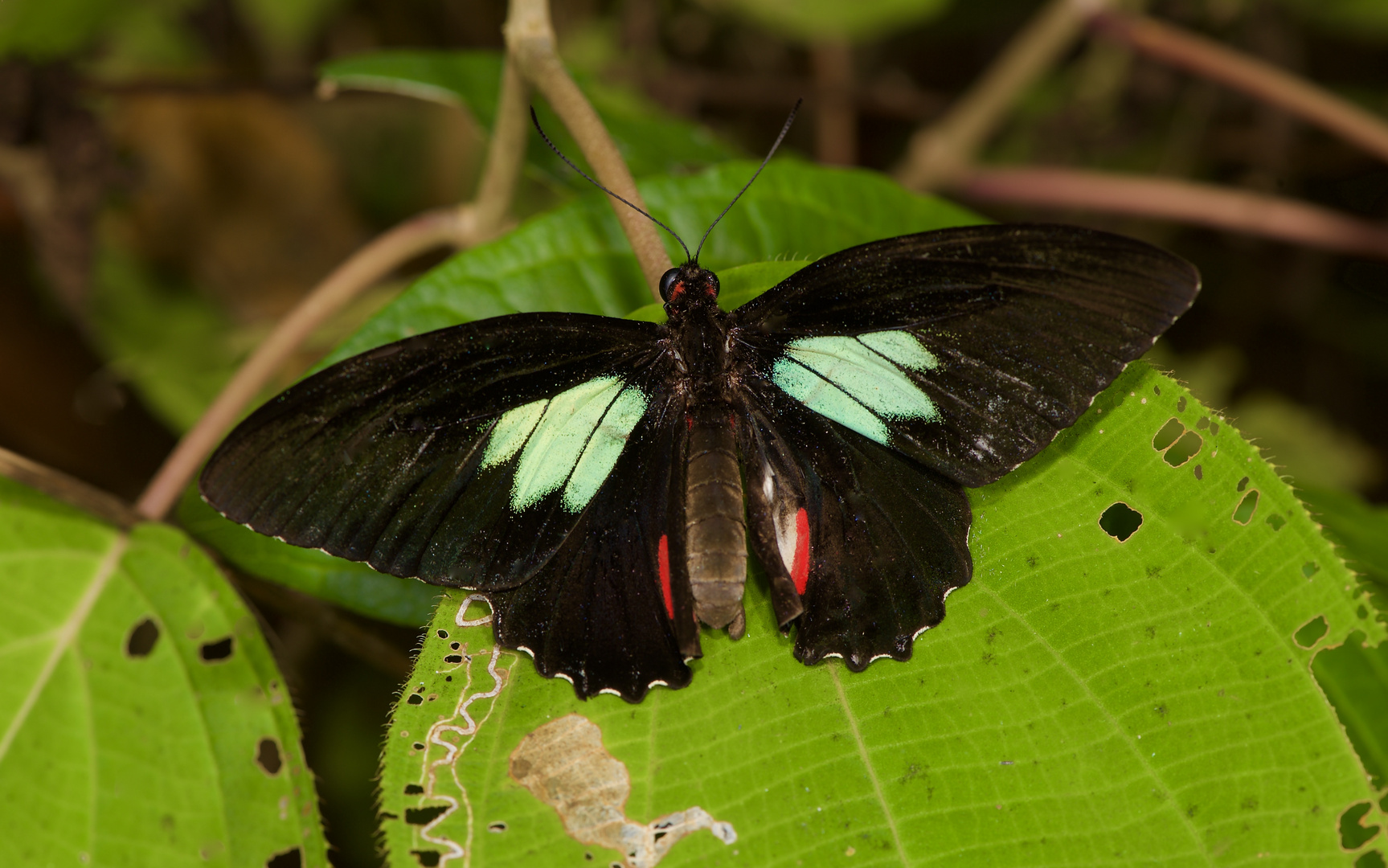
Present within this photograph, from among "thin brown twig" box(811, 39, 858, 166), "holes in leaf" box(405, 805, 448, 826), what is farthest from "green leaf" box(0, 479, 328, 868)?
"thin brown twig" box(811, 39, 858, 166)

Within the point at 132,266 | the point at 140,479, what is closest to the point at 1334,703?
the point at 140,479

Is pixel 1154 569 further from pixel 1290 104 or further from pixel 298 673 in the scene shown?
pixel 298 673

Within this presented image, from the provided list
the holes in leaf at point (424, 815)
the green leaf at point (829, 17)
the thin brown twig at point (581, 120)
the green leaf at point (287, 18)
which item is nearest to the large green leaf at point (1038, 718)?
the holes in leaf at point (424, 815)

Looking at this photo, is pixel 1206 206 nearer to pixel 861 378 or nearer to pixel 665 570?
pixel 861 378

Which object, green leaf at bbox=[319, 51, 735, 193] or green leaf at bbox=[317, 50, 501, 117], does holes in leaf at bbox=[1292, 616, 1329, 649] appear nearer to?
green leaf at bbox=[319, 51, 735, 193]

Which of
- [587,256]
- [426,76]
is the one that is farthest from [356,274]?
[587,256]

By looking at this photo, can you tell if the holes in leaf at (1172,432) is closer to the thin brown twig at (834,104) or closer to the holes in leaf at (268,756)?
the holes in leaf at (268,756)
